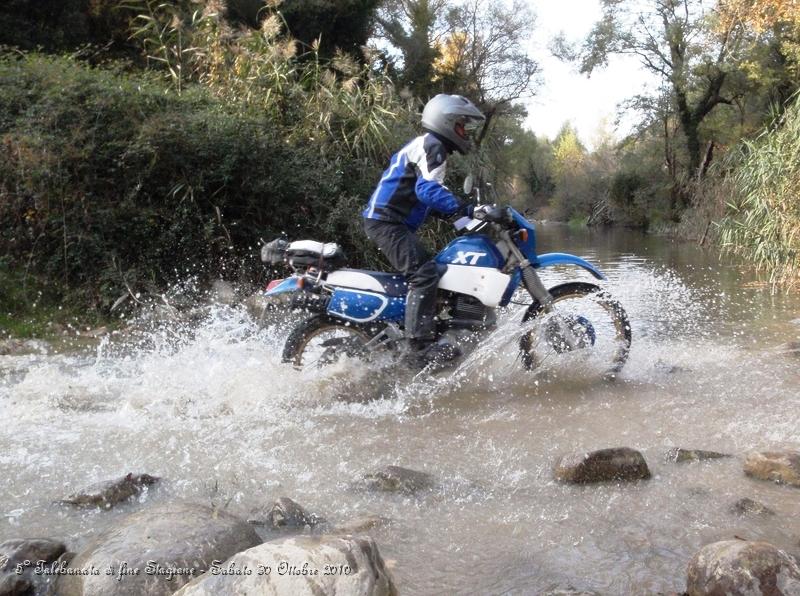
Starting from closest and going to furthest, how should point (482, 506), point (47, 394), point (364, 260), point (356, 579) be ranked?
point (356, 579), point (482, 506), point (47, 394), point (364, 260)

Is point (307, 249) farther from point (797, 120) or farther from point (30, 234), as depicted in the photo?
point (797, 120)

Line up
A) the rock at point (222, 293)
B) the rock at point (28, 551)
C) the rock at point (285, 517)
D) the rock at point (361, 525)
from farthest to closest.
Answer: the rock at point (222, 293) < the rock at point (285, 517) < the rock at point (361, 525) < the rock at point (28, 551)

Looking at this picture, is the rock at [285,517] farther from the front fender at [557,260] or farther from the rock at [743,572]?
the front fender at [557,260]

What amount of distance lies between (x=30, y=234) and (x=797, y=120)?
1003 centimetres

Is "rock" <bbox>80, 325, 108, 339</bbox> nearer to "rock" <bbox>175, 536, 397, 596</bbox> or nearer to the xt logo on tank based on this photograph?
the xt logo on tank

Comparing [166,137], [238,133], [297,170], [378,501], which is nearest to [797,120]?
[297,170]

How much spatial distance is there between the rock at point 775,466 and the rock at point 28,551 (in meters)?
3.47

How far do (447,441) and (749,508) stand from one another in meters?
1.90

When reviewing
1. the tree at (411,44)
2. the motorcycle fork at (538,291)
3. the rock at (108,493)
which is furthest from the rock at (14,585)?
the tree at (411,44)

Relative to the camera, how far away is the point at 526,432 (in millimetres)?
4992

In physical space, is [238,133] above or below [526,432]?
above

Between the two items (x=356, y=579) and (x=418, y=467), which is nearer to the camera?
(x=356, y=579)

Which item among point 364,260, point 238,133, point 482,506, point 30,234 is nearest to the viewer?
point 482,506

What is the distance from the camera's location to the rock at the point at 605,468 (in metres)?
4.03
